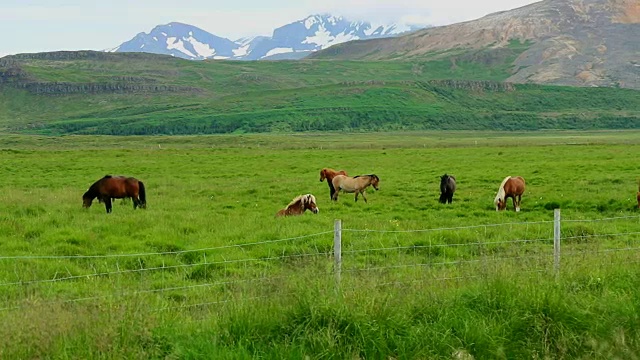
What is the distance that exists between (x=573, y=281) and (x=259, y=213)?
14.9m

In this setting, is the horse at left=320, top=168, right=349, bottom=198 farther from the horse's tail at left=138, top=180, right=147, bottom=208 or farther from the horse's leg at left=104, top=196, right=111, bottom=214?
the horse's leg at left=104, top=196, right=111, bottom=214

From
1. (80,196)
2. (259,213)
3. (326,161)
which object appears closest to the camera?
(259,213)

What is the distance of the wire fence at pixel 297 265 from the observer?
1020 cm

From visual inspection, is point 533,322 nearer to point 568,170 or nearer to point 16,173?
point 568,170

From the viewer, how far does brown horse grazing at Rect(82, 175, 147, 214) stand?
24.9 m

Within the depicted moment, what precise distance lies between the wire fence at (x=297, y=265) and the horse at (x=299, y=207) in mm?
5615

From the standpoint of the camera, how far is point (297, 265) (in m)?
12.3

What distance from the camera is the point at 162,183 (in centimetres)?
3678

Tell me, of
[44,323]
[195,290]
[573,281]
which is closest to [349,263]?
[195,290]

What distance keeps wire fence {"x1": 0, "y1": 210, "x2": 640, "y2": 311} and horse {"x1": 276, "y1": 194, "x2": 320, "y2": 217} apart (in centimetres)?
561

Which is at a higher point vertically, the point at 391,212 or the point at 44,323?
the point at 44,323

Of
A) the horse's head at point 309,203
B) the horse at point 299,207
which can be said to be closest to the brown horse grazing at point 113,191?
the horse at point 299,207

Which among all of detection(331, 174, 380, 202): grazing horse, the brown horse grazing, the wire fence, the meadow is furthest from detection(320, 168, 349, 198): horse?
the wire fence

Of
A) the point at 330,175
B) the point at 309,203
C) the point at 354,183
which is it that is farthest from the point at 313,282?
the point at 330,175
